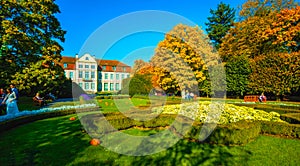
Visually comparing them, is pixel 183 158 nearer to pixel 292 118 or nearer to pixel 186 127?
pixel 186 127

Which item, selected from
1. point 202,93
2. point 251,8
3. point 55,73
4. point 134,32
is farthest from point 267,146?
point 251,8

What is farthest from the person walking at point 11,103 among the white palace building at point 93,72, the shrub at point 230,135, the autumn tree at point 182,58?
the white palace building at point 93,72

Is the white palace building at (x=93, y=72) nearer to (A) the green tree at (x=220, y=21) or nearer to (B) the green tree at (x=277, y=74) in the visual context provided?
(A) the green tree at (x=220, y=21)

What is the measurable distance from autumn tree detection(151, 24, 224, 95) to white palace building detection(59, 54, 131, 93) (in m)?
27.7

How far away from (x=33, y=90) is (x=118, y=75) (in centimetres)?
3518

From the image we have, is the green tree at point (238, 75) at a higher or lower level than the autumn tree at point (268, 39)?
lower

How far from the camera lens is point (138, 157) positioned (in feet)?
13.4

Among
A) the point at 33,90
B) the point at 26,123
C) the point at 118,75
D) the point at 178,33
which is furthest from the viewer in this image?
the point at 118,75

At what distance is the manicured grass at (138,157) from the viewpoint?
12.6ft

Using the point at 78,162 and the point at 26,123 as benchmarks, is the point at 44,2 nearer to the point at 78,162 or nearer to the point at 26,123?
the point at 26,123

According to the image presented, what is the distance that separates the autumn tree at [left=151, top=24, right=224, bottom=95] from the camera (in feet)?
75.7

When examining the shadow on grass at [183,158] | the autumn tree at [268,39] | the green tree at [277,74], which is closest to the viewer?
the shadow on grass at [183,158]

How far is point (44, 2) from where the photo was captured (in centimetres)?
1544

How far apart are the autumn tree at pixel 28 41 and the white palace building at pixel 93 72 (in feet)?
96.8
